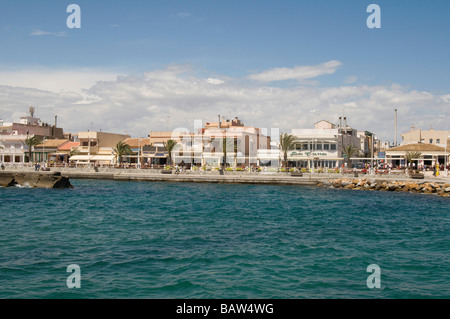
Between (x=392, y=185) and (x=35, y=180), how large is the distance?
130 feet

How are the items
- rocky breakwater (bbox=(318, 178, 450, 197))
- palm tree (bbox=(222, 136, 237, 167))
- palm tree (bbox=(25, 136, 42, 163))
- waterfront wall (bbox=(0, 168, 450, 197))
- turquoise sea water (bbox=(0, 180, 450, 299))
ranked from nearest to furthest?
1. turquoise sea water (bbox=(0, 180, 450, 299))
2. rocky breakwater (bbox=(318, 178, 450, 197))
3. waterfront wall (bbox=(0, 168, 450, 197))
4. palm tree (bbox=(222, 136, 237, 167))
5. palm tree (bbox=(25, 136, 42, 163))

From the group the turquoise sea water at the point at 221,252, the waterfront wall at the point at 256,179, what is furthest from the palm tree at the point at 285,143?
the turquoise sea water at the point at 221,252

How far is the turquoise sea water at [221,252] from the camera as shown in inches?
440

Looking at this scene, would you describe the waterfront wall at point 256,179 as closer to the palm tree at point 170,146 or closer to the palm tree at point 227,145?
the palm tree at point 170,146

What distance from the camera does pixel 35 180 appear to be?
152 ft

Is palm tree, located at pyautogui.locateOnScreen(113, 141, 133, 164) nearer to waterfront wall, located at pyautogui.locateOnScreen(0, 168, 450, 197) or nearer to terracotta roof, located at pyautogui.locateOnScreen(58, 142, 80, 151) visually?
waterfront wall, located at pyautogui.locateOnScreen(0, 168, 450, 197)

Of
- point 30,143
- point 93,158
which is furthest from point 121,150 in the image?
point 30,143

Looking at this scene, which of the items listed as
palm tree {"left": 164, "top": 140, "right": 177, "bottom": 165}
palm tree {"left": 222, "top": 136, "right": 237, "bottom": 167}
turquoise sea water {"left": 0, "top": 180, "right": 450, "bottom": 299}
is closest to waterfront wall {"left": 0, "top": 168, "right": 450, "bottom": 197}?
palm tree {"left": 164, "top": 140, "right": 177, "bottom": 165}

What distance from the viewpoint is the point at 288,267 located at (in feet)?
43.5

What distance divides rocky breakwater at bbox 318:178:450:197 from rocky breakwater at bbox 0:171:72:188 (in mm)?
29880

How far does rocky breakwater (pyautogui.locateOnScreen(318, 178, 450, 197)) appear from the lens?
137 ft

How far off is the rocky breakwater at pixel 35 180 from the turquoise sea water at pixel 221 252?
18.4 m

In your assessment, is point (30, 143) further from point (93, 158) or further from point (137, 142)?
point (137, 142)
